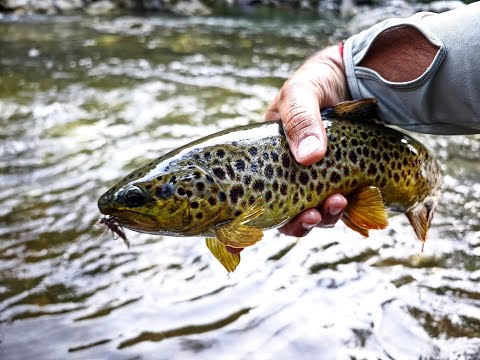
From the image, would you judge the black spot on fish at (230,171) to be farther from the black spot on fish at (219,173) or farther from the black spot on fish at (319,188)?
the black spot on fish at (319,188)

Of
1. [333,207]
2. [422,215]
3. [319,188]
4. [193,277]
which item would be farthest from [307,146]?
[193,277]

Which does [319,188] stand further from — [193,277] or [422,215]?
[193,277]

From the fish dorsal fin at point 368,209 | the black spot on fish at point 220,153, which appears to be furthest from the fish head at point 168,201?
the fish dorsal fin at point 368,209

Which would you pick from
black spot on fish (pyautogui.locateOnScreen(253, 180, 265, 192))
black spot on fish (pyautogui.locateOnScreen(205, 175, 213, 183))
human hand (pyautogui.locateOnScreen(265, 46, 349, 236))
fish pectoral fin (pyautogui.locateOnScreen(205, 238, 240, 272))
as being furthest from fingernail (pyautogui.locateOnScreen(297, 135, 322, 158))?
fish pectoral fin (pyautogui.locateOnScreen(205, 238, 240, 272))

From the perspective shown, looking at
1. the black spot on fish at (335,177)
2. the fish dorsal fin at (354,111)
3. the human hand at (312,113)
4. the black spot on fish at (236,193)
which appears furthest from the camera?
the fish dorsal fin at (354,111)

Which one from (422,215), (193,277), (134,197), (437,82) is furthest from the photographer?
(193,277)

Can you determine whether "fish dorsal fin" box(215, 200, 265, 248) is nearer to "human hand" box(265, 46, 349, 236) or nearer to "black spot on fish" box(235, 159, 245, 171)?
"black spot on fish" box(235, 159, 245, 171)

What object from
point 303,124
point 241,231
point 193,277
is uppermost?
point 303,124

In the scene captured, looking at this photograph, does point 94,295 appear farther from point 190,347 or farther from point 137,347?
point 190,347
